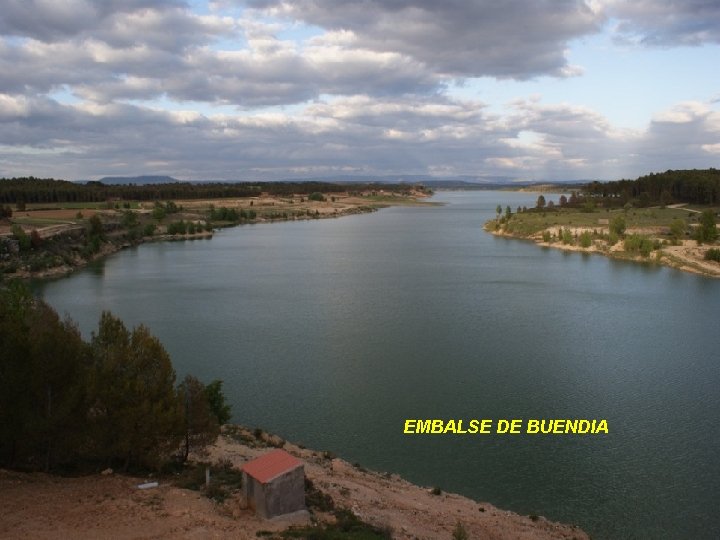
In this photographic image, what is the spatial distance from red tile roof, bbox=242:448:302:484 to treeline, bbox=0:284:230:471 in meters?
2.70

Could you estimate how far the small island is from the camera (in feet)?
184

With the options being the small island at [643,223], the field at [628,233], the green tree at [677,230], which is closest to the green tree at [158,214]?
the field at [628,233]

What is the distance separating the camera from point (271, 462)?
38.1 feet

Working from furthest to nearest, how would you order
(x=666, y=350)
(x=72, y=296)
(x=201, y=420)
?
1. (x=72, y=296)
2. (x=666, y=350)
3. (x=201, y=420)

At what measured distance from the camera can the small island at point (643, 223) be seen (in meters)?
56.1

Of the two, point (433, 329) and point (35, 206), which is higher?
point (35, 206)

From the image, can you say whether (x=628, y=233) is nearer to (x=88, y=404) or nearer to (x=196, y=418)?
(x=196, y=418)

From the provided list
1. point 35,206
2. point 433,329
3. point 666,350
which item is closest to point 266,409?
point 433,329

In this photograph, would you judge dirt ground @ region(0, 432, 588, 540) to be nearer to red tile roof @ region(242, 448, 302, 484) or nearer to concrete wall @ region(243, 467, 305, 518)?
concrete wall @ region(243, 467, 305, 518)

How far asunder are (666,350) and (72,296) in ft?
123

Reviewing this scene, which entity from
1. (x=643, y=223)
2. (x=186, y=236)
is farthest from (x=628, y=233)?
(x=186, y=236)

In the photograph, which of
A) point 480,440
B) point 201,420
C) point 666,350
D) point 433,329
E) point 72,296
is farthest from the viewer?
point 72,296

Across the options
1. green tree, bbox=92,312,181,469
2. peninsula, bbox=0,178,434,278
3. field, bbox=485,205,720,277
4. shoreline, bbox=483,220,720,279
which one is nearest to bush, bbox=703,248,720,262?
field, bbox=485,205,720,277

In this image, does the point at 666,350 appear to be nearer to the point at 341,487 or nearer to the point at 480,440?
the point at 480,440
